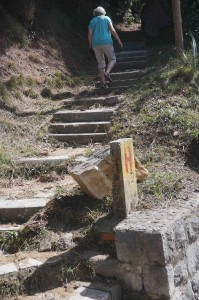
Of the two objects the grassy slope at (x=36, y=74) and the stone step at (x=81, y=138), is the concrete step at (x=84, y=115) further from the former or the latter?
the stone step at (x=81, y=138)

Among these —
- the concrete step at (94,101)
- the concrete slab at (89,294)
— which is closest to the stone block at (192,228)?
the concrete slab at (89,294)

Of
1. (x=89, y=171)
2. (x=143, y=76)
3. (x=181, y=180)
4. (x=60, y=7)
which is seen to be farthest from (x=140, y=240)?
(x=60, y=7)

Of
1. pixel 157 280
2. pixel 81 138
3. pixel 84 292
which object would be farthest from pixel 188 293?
pixel 81 138

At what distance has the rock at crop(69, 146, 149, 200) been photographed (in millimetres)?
4316

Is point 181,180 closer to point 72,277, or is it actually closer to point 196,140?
point 196,140

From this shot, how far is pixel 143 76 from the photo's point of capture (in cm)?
884

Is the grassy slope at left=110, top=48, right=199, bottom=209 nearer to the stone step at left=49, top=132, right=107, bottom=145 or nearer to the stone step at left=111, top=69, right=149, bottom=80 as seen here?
the stone step at left=49, top=132, right=107, bottom=145

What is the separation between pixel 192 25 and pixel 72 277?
9004 mm

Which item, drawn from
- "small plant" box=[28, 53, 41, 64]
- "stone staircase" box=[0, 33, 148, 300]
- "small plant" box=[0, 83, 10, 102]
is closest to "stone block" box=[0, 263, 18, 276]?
"stone staircase" box=[0, 33, 148, 300]

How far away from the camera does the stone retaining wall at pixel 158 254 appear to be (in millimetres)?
3594

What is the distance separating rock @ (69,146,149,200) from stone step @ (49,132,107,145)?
2348 mm

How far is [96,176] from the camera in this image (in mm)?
4328

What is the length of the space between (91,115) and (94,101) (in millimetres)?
670

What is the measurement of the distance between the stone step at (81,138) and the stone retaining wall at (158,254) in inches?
115
